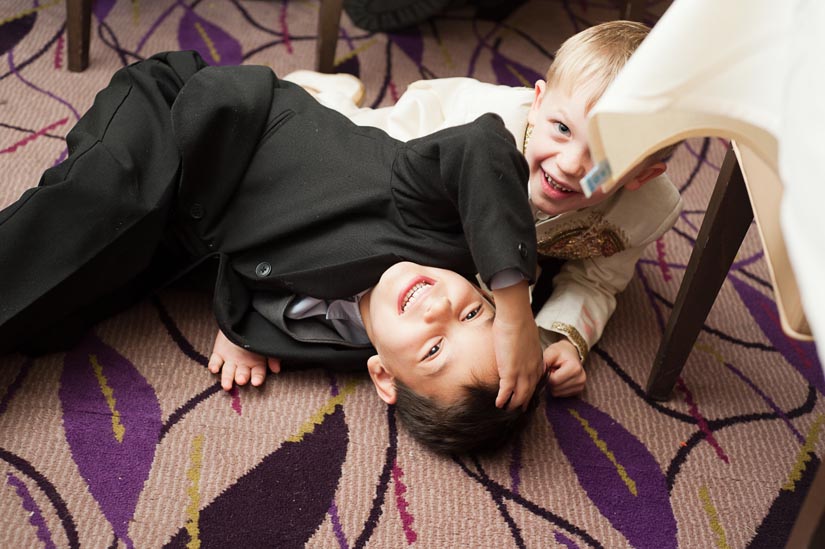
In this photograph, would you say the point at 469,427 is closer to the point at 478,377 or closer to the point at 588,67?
the point at 478,377

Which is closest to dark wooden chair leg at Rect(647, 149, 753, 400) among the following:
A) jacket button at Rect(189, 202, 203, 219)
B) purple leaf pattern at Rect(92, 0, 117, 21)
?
jacket button at Rect(189, 202, 203, 219)

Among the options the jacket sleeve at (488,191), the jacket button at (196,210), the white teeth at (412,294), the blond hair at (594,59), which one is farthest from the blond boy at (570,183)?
the jacket button at (196,210)

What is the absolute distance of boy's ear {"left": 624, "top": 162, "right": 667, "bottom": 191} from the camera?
1022mm

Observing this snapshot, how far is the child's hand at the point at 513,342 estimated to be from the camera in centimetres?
86

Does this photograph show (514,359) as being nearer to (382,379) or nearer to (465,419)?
(465,419)

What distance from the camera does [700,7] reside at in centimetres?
58

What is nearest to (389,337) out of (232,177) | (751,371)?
(232,177)

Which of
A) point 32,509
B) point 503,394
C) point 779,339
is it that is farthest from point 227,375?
point 779,339

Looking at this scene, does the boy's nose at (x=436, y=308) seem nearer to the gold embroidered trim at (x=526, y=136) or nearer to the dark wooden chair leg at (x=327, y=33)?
the gold embroidered trim at (x=526, y=136)

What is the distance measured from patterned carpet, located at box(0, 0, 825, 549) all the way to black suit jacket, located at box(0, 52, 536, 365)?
0.10m

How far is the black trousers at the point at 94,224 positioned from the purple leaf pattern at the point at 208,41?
42 centimetres

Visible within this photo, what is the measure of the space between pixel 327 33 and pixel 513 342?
32.5 inches

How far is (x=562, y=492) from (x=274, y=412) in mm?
376

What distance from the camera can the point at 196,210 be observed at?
1.05m
